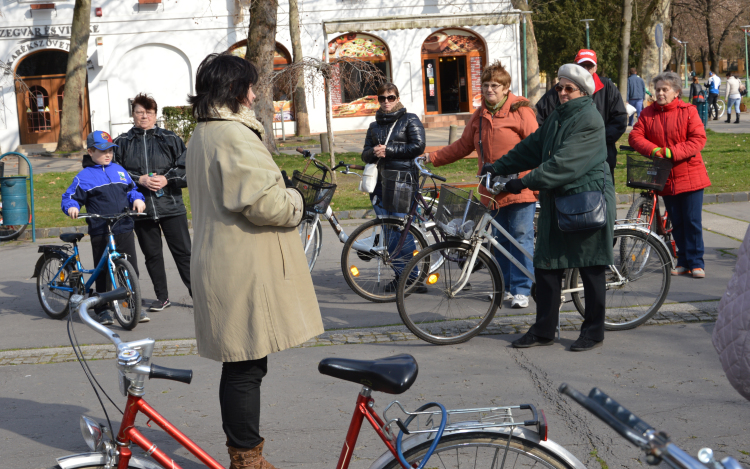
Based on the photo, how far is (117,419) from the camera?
4.46m

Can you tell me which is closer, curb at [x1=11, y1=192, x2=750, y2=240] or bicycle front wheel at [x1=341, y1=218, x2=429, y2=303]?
bicycle front wheel at [x1=341, y1=218, x2=429, y2=303]

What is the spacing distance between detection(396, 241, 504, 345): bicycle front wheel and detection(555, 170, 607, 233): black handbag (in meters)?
0.74

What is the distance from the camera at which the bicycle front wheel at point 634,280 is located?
5.72m

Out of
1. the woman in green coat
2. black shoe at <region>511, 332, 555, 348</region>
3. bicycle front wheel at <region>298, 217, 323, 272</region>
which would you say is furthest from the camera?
bicycle front wheel at <region>298, 217, 323, 272</region>

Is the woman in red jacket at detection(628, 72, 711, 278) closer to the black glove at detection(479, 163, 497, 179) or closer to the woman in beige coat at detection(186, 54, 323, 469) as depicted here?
the black glove at detection(479, 163, 497, 179)

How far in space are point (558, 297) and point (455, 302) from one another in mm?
849

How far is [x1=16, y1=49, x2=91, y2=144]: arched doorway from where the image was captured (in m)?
27.8

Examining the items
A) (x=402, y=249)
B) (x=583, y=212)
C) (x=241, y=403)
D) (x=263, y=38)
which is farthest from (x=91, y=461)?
(x=263, y=38)

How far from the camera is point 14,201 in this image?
35.3ft

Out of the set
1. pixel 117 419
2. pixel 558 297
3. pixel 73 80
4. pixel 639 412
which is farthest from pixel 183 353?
pixel 73 80

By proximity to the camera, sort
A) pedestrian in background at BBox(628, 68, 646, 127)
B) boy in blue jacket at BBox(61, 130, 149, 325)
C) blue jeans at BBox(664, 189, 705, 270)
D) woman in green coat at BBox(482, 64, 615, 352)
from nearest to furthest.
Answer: woman in green coat at BBox(482, 64, 615, 352) < boy in blue jacket at BBox(61, 130, 149, 325) < blue jeans at BBox(664, 189, 705, 270) < pedestrian in background at BBox(628, 68, 646, 127)

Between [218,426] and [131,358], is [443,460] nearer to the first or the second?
[131,358]

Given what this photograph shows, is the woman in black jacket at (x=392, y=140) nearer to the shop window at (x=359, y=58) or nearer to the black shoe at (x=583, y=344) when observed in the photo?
Result: the black shoe at (x=583, y=344)

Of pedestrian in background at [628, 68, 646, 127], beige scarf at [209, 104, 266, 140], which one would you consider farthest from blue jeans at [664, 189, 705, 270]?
pedestrian in background at [628, 68, 646, 127]
